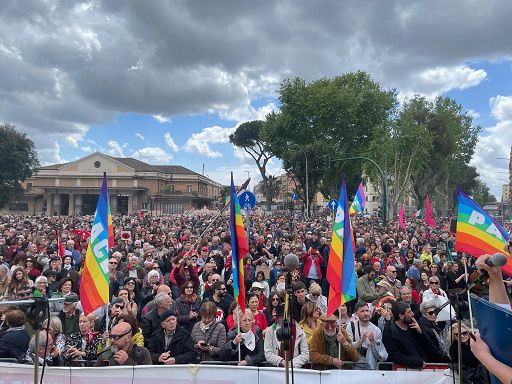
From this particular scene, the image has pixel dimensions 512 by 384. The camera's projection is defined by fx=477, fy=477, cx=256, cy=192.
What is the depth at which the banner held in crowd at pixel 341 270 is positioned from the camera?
5797 millimetres

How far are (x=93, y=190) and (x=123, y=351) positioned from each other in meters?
76.1

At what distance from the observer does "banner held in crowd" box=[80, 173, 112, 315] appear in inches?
236

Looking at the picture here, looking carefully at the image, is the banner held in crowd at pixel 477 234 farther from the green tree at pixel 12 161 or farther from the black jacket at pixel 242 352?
the green tree at pixel 12 161

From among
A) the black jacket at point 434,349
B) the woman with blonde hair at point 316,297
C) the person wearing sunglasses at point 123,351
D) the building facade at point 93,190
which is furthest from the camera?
the building facade at point 93,190

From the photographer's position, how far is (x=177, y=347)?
5184 millimetres

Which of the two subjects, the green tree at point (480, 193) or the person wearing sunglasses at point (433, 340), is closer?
the person wearing sunglasses at point (433, 340)

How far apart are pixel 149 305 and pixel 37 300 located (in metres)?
3.74

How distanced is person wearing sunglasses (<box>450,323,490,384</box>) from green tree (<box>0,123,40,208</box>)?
61620 mm

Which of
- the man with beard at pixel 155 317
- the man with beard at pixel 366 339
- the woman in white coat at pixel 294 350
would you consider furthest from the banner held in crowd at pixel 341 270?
the man with beard at pixel 155 317

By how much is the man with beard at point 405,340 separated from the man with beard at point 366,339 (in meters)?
0.09

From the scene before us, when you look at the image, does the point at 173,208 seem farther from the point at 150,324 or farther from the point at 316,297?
the point at 150,324

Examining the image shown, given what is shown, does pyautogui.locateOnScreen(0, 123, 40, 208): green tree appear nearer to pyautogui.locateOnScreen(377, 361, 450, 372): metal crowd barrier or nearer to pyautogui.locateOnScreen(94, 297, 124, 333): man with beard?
pyautogui.locateOnScreen(94, 297, 124, 333): man with beard

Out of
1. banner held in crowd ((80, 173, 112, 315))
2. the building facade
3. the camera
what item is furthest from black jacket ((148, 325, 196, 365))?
the building facade

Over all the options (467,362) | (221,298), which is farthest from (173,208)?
(467,362)
